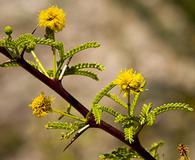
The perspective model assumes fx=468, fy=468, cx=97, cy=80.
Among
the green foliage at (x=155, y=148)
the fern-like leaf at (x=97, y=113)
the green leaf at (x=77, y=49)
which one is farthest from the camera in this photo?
the green foliage at (x=155, y=148)

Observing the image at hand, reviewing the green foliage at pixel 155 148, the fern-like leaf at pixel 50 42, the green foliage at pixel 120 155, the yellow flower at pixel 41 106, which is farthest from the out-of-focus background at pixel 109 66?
the fern-like leaf at pixel 50 42

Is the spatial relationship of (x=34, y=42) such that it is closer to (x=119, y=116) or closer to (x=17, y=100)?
(x=119, y=116)

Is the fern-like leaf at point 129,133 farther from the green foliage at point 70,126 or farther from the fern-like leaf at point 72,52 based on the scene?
the fern-like leaf at point 72,52

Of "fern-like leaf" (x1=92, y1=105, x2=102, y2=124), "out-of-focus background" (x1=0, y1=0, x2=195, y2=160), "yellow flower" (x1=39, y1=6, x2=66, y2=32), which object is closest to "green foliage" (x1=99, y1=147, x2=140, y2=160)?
"fern-like leaf" (x1=92, y1=105, x2=102, y2=124)

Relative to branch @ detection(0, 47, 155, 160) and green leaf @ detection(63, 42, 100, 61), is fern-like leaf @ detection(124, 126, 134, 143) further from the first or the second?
green leaf @ detection(63, 42, 100, 61)

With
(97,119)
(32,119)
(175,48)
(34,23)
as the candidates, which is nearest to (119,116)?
(97,119)
